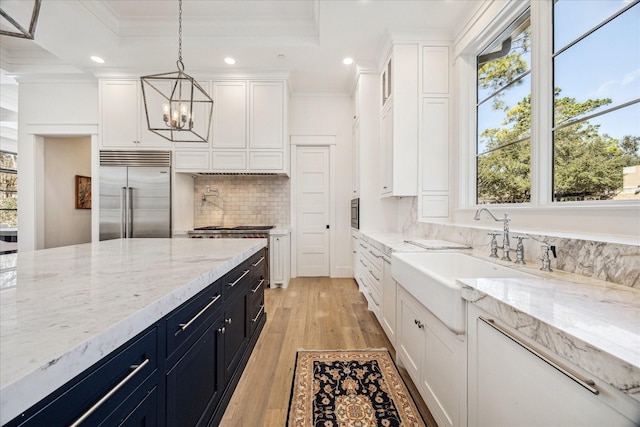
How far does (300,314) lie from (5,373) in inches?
109

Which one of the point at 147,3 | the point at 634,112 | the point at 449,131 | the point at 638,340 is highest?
the point at 147,3

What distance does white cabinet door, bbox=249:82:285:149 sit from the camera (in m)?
4.01

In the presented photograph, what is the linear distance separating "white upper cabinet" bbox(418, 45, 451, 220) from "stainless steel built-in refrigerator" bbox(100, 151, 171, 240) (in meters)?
3.44

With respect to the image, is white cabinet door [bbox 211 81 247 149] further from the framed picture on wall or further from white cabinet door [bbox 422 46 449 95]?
the framed picture on wall

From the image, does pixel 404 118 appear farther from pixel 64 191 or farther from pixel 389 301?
pixel 64 191

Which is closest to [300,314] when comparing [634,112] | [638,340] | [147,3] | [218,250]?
[218,250]

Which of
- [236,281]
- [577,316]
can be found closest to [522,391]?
[577,316]

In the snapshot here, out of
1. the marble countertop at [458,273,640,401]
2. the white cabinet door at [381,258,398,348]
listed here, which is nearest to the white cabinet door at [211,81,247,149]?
the white cabinet door at [381,258,398,348]

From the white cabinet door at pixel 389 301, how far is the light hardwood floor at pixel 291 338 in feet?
0.54

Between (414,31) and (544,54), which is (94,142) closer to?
A: (414,31)

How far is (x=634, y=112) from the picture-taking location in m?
1.37

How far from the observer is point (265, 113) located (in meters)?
4.02

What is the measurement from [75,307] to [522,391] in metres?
1.33

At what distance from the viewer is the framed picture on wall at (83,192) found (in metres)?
4.93
